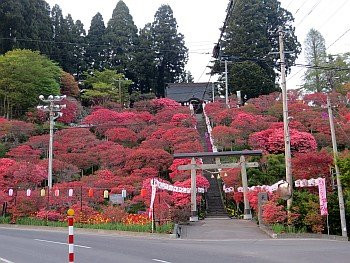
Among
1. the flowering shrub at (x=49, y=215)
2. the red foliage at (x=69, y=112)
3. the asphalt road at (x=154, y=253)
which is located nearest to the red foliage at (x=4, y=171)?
the flowering shrub at (x=49, y=215)

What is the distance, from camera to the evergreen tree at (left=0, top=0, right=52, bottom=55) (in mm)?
48422

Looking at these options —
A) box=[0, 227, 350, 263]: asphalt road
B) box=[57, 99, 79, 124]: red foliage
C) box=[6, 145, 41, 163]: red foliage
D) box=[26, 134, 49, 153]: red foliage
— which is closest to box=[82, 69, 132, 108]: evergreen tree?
box=[57, 99, 79, 124]: red foliage

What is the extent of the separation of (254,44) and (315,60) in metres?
8.19

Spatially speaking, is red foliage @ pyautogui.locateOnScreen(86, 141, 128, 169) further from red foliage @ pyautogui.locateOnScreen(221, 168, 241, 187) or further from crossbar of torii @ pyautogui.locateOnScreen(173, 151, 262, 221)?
red foliage @ pyautogui.locateOnScreen(221, 168, 241, 187)

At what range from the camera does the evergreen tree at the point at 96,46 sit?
6341 cm

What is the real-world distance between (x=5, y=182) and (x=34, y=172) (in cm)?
209

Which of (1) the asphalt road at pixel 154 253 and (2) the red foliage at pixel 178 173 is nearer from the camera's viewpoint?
(1) the asphalt road at pixel 154 253

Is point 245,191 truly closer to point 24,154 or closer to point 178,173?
point 178,173

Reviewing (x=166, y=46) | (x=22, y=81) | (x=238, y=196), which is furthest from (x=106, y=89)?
(x=238, y=196)

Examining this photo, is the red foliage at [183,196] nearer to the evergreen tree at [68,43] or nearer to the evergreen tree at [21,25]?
the evergreen tree at [21,25]

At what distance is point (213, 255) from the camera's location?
42.1 feet

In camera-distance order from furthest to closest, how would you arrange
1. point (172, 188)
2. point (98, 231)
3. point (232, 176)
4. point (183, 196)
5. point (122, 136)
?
point (122, 136) → point (232, 176) → point (183, 196) → point (172, 188) → point (98, 231)

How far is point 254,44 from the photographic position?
171ft

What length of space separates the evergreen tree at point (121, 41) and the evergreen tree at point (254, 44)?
1487 centimetres
